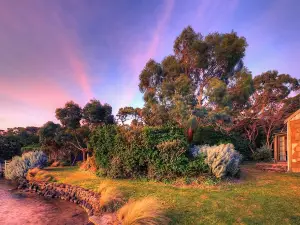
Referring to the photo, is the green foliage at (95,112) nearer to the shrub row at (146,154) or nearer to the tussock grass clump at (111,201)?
the shrub row at (146,154)

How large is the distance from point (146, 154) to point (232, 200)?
15.2 ft

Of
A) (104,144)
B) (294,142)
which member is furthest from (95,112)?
(294,142)

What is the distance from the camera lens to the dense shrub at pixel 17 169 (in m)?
15.0

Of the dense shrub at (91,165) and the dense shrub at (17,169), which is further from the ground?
the dense shrub at (91,165)

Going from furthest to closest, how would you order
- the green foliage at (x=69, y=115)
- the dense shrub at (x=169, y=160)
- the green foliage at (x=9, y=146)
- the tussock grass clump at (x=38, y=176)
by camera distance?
the green foliage at (x=9, y=146) < the green foliage at (x=69, y=115) < the tussock grass clump at (x=38, y=176) < the dense shrub at (x=169, y=160)

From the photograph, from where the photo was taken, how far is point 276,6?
1022 cm

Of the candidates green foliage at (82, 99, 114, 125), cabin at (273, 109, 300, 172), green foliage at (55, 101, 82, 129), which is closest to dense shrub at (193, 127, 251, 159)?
cabin at (273, 109, 300, 172)

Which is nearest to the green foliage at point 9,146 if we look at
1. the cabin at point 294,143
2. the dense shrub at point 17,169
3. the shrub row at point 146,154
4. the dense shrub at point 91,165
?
the dense shrub at point 17,169

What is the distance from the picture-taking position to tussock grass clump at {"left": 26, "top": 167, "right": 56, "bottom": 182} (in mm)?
12647

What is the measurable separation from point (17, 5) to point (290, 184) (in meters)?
14.3

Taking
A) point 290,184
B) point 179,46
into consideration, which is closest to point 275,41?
point 290,184

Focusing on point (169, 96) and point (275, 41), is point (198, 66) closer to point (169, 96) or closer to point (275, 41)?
point (169, 96)

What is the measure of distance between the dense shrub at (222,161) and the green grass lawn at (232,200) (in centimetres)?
50

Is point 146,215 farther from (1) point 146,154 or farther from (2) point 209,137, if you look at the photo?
(2) point 209,137
